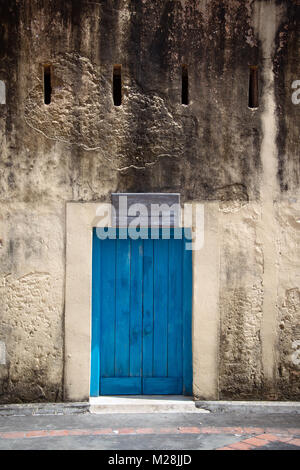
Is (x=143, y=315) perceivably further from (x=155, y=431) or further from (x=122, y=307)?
(x=155, y=431)

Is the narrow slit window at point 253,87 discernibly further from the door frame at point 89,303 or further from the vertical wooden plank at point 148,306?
the vertical wooden plank at point 148,306

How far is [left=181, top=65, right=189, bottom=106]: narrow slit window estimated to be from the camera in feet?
23.0

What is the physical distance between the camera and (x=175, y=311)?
705 cm

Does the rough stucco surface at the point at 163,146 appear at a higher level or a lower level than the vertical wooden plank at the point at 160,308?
higher

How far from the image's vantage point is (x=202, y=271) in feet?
22.6

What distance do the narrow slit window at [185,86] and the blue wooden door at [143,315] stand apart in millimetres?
1662

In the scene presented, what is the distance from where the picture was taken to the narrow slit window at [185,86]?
702 cm

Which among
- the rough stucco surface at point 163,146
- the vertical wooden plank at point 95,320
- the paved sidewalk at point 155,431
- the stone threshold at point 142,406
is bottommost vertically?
the paved sidewalk at point 155,431

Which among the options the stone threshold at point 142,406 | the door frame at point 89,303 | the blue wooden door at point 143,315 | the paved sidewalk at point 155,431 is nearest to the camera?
the paved sidewalk at point 155,431

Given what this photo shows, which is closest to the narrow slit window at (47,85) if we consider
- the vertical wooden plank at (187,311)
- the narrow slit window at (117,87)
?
the narrow slit window at (117,87)

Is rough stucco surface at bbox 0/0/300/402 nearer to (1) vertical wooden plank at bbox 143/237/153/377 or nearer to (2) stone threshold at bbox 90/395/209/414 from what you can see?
(2) stone threshold at bbox 90/395/209/414

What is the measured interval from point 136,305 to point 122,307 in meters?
0.17

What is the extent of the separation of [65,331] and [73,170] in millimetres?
1866

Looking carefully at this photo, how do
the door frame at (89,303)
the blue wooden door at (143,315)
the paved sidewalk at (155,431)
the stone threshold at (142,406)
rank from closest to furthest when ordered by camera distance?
1. the paved sidewalk at (155,431)
2. the stone threshold at (142,406)
3. the door frame at (89,303)
4. the blue wooden door at (143,315)
